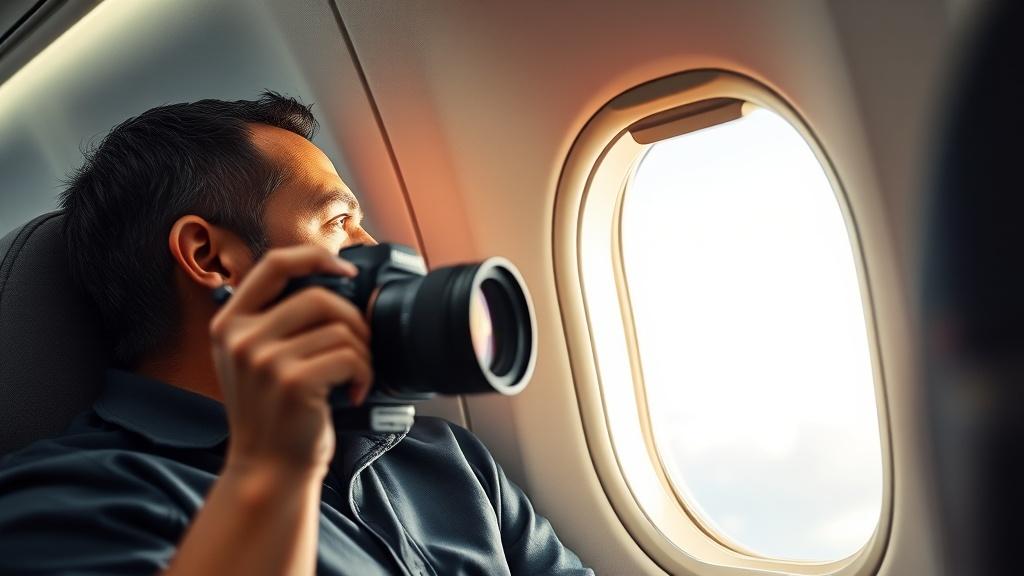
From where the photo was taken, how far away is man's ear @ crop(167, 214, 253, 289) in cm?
137

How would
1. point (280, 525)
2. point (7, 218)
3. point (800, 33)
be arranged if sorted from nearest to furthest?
point (280, 525) → point (800, 33) → point (7, 218)

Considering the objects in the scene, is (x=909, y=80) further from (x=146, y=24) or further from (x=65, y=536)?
(x=146, y=24)

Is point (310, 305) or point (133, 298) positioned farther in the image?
point (133, 298)

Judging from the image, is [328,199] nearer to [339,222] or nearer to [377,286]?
[339,222]

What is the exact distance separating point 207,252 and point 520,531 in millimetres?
809

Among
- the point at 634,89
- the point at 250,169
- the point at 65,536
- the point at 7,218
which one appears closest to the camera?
the point at 65,536

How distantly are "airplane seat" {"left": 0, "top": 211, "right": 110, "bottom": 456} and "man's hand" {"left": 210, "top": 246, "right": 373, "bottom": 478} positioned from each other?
75 centimetres

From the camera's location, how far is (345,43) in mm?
1885

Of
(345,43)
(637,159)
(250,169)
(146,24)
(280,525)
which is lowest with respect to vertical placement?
(280,525)

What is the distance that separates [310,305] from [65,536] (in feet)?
1.52

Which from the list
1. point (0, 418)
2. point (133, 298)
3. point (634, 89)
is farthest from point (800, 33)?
point (0, 418)

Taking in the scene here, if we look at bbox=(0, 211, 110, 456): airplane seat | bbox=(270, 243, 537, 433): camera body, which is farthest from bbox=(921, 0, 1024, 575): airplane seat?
bbox=(0, 211, 110, 456): airplane seat

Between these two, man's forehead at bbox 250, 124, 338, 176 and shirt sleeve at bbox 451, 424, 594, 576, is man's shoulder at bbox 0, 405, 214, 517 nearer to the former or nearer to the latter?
man's forehead at bbox 250, 124, 338, 176

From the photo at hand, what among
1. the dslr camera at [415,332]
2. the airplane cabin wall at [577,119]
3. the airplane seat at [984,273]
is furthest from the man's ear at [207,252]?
the airplane seat at [984,273]
